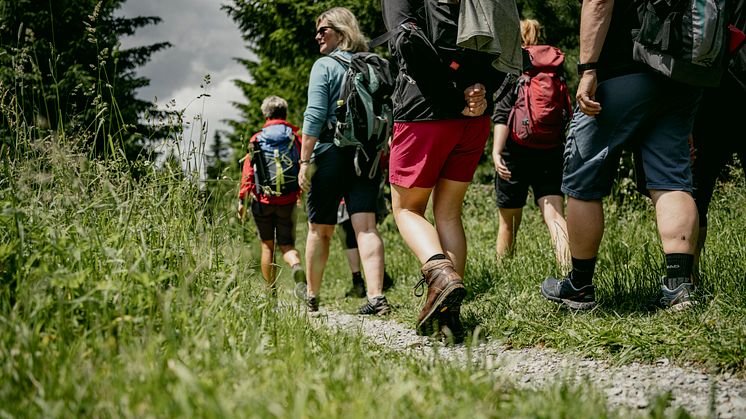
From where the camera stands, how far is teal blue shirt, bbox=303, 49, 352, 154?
444 cm

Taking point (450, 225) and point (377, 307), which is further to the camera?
point (377, 307)

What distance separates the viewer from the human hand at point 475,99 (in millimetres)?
3080

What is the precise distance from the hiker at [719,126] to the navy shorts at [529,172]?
1.24 m

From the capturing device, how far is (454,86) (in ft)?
10.2

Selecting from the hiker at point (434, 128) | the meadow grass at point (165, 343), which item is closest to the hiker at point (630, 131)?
the hiker at point (434, 128)

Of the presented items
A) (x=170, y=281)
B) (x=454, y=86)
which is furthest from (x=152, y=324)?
(x=454, y=86)

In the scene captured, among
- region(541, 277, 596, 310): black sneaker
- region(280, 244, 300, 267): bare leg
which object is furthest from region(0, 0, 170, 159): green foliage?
region(541, 277, 596, 310): black sneaker

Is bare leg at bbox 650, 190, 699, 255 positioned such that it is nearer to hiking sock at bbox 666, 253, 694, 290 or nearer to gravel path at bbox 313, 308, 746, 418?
hiking sock at bbox 666, 253, 694, 290

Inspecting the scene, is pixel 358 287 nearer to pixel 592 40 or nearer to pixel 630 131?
pixel 630 131

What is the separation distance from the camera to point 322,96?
447 cm

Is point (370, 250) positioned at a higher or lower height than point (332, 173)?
lower

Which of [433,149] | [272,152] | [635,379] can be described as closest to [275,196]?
[272,152]

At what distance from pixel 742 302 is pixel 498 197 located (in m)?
2.44

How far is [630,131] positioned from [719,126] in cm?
77
